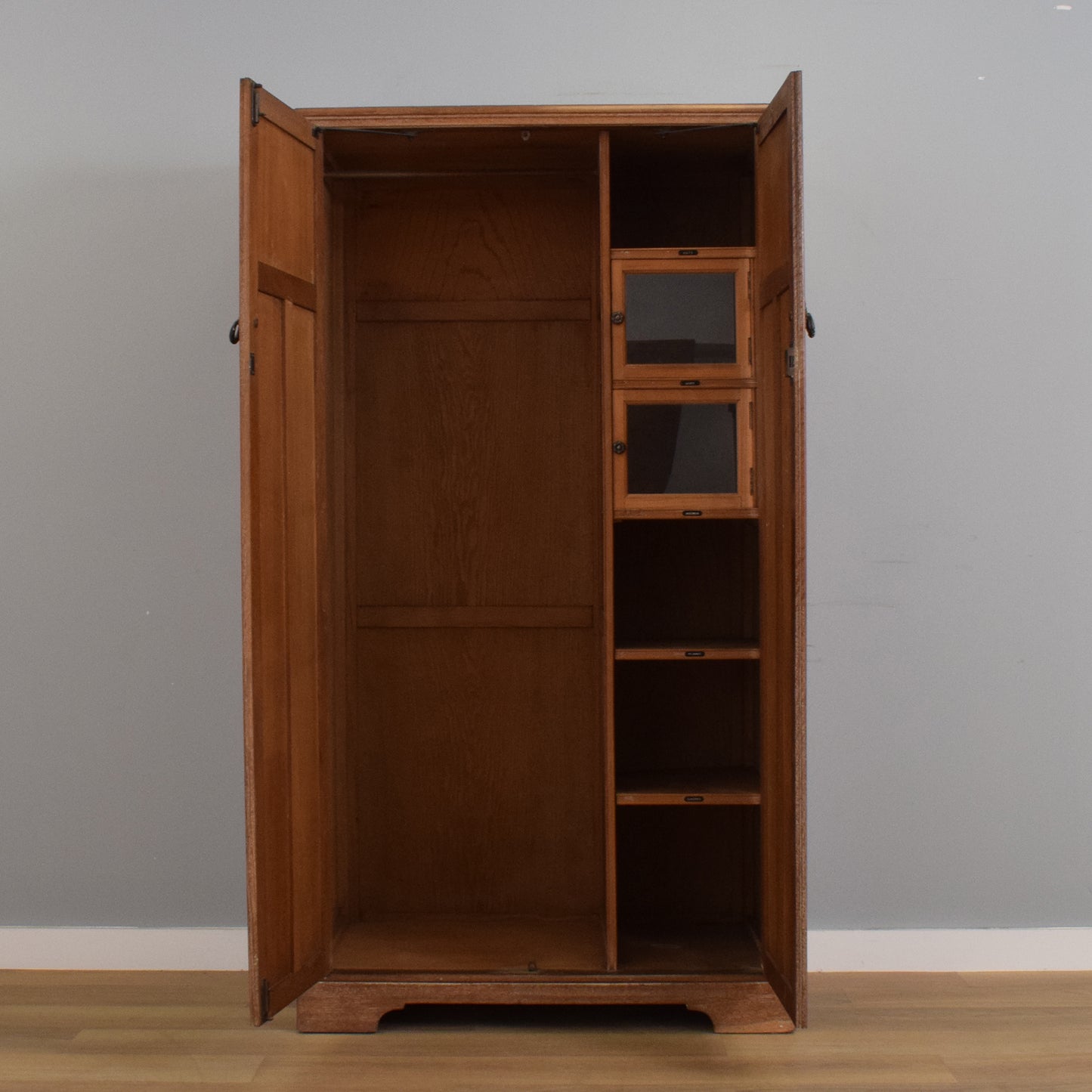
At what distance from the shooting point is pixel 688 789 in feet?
9.52

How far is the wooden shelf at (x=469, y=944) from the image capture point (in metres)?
2.93

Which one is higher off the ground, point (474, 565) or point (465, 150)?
point (465, 150)

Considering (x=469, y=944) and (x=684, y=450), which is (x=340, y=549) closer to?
(x=684, y=450)

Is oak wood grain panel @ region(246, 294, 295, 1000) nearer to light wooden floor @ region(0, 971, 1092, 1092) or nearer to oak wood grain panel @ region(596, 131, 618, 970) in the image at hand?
light wooden floor @ region(0, 971, 1092, 1092)

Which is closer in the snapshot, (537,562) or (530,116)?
(530,116)

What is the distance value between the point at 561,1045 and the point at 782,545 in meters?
1.34

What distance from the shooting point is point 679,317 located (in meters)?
2.89

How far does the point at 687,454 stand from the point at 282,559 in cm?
103

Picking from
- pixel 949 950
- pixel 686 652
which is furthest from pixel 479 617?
pixel 949 950

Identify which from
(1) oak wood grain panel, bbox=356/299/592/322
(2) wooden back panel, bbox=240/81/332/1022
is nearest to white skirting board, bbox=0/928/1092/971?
(2) wooden back panel, bbox=240/81/332/1022

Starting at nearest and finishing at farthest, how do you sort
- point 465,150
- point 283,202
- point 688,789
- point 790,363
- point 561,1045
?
1. point 790,363
2. point 283,202
3. point 561,1045
4. point 688,789
5. point 465,150

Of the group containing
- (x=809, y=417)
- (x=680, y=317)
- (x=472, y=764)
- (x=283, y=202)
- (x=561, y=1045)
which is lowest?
(x=561, y=1045)

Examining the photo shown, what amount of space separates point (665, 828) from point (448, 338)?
1.56 m

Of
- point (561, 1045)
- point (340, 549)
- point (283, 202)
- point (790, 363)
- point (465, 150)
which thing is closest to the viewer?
point (790, 363)
